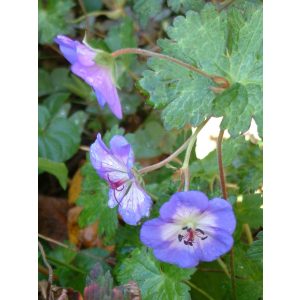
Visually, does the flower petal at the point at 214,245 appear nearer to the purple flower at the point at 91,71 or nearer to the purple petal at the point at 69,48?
the purple flower at the point at 91,71

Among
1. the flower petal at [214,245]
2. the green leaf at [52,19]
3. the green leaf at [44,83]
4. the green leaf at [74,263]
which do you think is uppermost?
the green leaf at [52,19]

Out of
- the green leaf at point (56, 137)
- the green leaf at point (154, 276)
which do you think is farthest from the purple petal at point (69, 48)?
the green leaf at point (56, 137)

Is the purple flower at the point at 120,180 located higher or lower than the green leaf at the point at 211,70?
lower

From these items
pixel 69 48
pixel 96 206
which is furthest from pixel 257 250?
pixel 69 48

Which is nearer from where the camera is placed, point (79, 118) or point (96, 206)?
point (96, 206)

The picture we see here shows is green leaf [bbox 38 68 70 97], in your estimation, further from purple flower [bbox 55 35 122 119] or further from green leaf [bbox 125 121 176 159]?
purple flower [bbox 55 35 122 119]

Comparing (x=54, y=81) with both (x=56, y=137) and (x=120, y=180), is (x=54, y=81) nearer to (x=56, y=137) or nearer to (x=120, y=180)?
(x=56, y=137)
